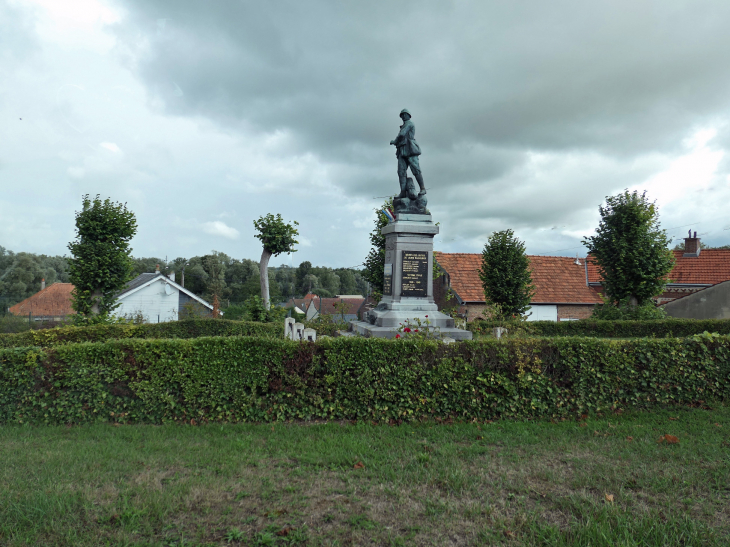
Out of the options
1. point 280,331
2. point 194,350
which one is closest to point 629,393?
point 194,350

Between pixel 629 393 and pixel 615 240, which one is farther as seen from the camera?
pixel 615 240

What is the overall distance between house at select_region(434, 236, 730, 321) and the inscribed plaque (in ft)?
44.4

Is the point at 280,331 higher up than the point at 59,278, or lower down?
lower down

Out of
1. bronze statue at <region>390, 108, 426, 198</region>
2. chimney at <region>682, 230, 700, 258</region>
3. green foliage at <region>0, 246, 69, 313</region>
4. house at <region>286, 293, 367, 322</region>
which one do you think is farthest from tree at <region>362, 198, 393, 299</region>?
green foliage at <region>0, 246, 69, 313</region>

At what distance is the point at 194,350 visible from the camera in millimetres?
6082

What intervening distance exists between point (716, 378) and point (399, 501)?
5960 mm

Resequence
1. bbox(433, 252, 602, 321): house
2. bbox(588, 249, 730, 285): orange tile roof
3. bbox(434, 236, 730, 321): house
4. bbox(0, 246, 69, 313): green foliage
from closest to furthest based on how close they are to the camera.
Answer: bbox(433, 252, 602, 321): house, bbox(434, 236, 730, 321): house, bbox(588, 249, 730, 285): orange tile roof, bbox(0, 246, 69, 313): green foliage

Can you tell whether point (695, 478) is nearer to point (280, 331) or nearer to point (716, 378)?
point (716, 378)

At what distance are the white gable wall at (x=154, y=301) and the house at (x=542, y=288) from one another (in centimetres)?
1996

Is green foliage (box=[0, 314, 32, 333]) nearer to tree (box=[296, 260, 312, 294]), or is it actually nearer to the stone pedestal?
the stone pedestal

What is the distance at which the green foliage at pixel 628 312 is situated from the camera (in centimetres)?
Answer: 1565

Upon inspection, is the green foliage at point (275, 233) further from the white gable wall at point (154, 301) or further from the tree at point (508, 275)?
the white gable wall at point (154, 301)

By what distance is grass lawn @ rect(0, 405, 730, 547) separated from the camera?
3012mm

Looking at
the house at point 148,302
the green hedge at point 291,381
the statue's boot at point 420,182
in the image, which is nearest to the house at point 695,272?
the statue's boot at point 420,182
